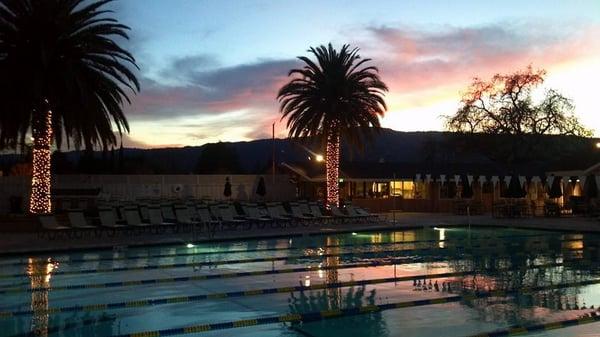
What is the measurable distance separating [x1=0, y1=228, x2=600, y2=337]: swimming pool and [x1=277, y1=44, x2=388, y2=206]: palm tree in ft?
40.6

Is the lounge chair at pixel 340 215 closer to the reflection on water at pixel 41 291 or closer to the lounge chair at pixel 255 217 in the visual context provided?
the lounge chair at pixel 255 217

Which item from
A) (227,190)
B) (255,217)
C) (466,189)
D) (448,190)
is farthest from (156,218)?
(448,190)

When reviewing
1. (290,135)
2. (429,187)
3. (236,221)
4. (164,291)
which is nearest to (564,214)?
(429,187)

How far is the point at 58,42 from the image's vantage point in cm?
2280

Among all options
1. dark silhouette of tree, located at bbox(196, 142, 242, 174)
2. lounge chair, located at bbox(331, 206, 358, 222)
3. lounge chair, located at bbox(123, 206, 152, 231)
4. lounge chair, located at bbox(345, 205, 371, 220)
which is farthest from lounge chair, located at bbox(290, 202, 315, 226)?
dark silhouette of tree, located at bbox(196, 142, 242, 174)

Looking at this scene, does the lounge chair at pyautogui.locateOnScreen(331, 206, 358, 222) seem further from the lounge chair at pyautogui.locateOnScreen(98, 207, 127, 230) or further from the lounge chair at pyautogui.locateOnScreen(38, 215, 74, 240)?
the lounge chair at pyautogui.locateOnScreen(38, 215, 74, 240)

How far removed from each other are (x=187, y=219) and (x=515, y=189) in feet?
52.2

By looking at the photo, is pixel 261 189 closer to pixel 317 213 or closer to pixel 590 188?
pixel 317 213

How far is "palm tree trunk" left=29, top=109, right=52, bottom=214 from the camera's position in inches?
903

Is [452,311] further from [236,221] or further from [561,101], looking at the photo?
[561,101]

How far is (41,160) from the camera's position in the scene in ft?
76.2

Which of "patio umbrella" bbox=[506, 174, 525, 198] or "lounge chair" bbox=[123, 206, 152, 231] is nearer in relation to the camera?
"lounge chair" bbox=[123, 206, 152, 231]

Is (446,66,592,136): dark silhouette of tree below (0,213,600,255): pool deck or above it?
above

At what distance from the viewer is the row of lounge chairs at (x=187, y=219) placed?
20859mm
